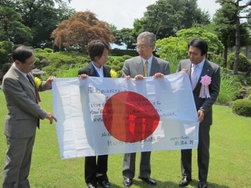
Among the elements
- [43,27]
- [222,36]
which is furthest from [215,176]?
[43,27]

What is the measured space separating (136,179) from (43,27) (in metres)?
30.4

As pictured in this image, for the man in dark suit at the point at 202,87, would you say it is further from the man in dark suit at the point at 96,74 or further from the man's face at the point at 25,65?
the man's face at the point at 25,65

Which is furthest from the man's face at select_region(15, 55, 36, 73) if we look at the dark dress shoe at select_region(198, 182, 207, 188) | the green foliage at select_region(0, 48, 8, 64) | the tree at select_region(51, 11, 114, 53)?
the tree at select_region(51, 11, 114, 53)

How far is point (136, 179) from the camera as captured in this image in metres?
3.77

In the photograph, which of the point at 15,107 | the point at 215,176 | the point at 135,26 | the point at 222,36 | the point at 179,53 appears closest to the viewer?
the point at 15,107

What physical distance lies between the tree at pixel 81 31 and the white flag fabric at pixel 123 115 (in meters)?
17.4

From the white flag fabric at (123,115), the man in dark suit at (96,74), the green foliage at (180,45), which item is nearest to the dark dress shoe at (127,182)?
the man in dark suit at (96,74)

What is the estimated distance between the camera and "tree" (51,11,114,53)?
20.2 metres

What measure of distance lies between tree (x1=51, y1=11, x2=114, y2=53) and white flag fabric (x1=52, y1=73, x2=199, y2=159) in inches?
686

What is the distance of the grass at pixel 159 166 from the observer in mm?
3740

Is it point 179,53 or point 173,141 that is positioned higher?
point 179,53

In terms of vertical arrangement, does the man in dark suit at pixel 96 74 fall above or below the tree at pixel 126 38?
below

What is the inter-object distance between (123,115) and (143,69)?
0.65 metres

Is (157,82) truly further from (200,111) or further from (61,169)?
(61,169)
